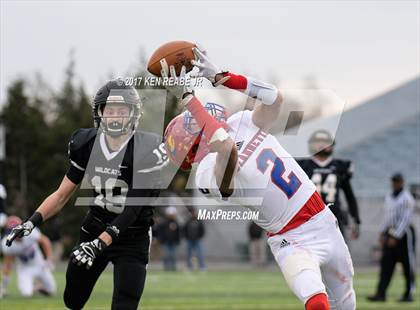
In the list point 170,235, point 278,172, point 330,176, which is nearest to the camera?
point 278,172

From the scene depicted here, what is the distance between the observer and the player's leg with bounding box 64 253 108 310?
624 centimetres

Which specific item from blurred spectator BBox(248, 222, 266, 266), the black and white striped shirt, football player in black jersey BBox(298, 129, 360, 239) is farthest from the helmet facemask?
blurred spectator BBox(248, 222, 266, 266)

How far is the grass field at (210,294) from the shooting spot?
36.9ft

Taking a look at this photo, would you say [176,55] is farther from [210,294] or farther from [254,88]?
[210,294]

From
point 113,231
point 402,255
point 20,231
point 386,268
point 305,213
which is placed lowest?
point 386,268

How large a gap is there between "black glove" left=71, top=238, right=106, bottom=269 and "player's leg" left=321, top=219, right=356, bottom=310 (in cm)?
150

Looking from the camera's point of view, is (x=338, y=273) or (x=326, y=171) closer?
(x=338, y=273)

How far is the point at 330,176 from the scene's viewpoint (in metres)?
9.59

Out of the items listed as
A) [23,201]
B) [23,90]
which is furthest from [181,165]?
[23,90]

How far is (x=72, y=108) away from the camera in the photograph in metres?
31.2

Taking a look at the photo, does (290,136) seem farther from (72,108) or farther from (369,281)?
(72,108)

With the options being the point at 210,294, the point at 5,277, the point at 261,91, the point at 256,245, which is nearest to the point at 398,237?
the point at 210,294

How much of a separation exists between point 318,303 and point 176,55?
1727 millimetres

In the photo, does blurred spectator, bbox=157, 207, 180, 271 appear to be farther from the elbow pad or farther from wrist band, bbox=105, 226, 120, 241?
the elbow pad
